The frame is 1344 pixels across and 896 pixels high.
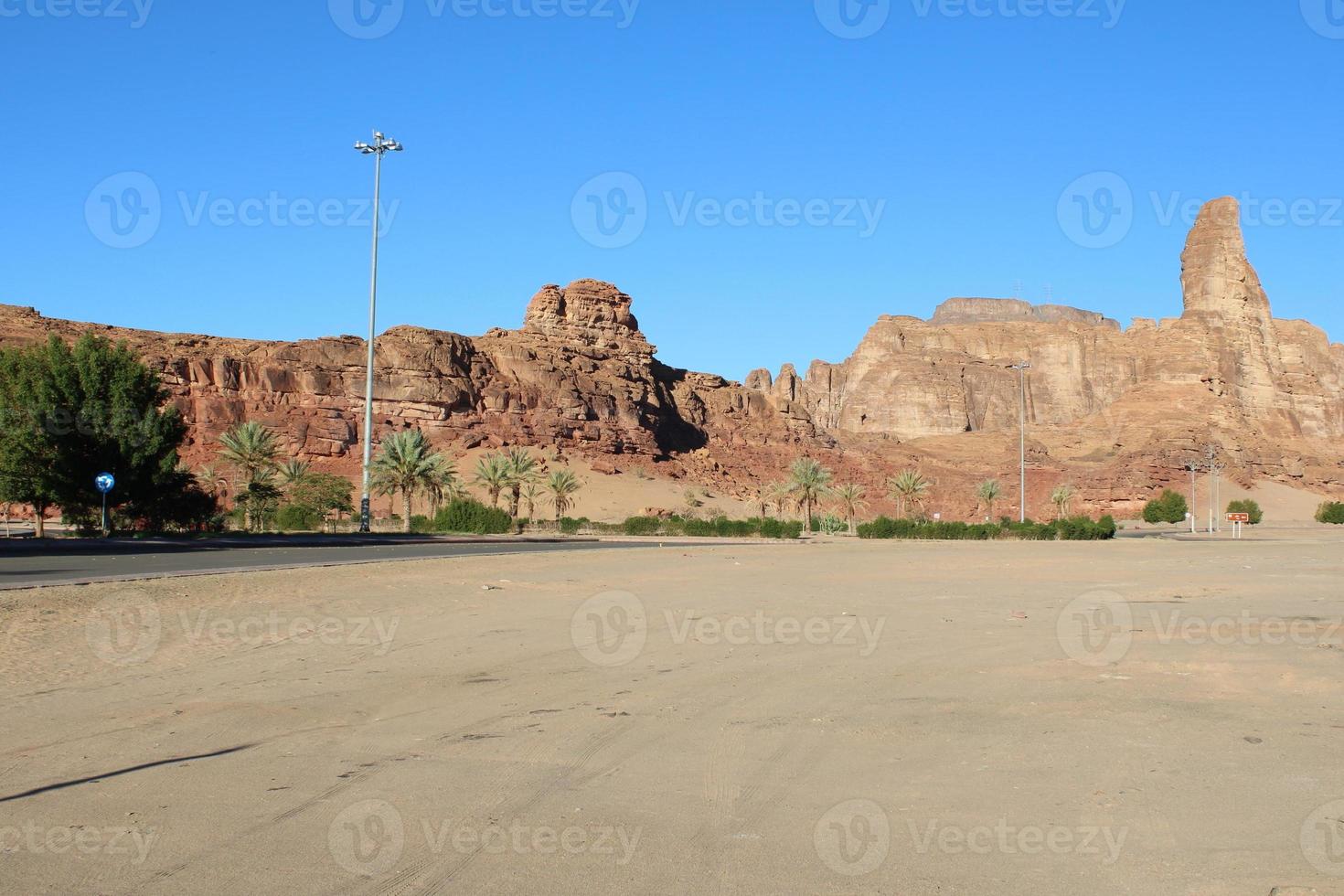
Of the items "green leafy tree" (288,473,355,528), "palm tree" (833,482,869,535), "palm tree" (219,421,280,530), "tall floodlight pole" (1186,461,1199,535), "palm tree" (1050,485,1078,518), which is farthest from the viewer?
"palm tree" (1050,485,1078,518)

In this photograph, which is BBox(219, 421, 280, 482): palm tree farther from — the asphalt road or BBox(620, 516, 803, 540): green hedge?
the asphalt road

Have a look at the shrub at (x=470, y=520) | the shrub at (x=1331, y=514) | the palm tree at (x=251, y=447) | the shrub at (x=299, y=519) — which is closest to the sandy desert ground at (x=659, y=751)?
the shrub at (x=470, y=520)

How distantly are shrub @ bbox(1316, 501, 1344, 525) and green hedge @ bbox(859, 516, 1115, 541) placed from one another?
4180cm

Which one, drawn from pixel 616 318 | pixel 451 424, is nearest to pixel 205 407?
pixel 451 424

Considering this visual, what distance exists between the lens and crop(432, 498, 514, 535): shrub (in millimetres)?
56938

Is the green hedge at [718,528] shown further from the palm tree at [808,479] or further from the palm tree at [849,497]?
the palm tree at [849,497]

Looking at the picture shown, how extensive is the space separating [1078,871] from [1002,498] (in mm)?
121329

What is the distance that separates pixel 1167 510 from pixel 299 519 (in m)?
75.6

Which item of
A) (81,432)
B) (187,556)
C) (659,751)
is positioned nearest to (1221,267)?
(81,432)

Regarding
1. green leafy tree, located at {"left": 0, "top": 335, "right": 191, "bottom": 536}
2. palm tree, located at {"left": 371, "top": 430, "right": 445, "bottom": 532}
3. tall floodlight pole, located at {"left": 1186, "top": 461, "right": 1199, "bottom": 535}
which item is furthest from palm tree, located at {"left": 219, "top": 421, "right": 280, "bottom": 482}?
tall floodlight pole, located at {"left": 1186, "top": 461, "right": 1199, "bottom": 535}

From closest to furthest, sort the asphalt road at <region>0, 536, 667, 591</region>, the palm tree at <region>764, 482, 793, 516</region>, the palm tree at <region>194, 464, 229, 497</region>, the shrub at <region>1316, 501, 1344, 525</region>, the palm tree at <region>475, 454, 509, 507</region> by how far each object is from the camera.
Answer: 1. the asphalt road at <region>0, 536, 667, 591</region>
2. the palm tree at <region>194, 464, 229, 497</region>
3. the palm tree at <region>475, 454, 509, 507</region>
4. the palm tree at <region>764, 482, 793, 516</region>
5. the shrub at <region>1316, 501, 1344, 525</region>

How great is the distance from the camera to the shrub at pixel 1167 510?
97188 mm

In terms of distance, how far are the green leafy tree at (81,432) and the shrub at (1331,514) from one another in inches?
3698

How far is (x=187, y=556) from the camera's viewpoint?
26.4 m
